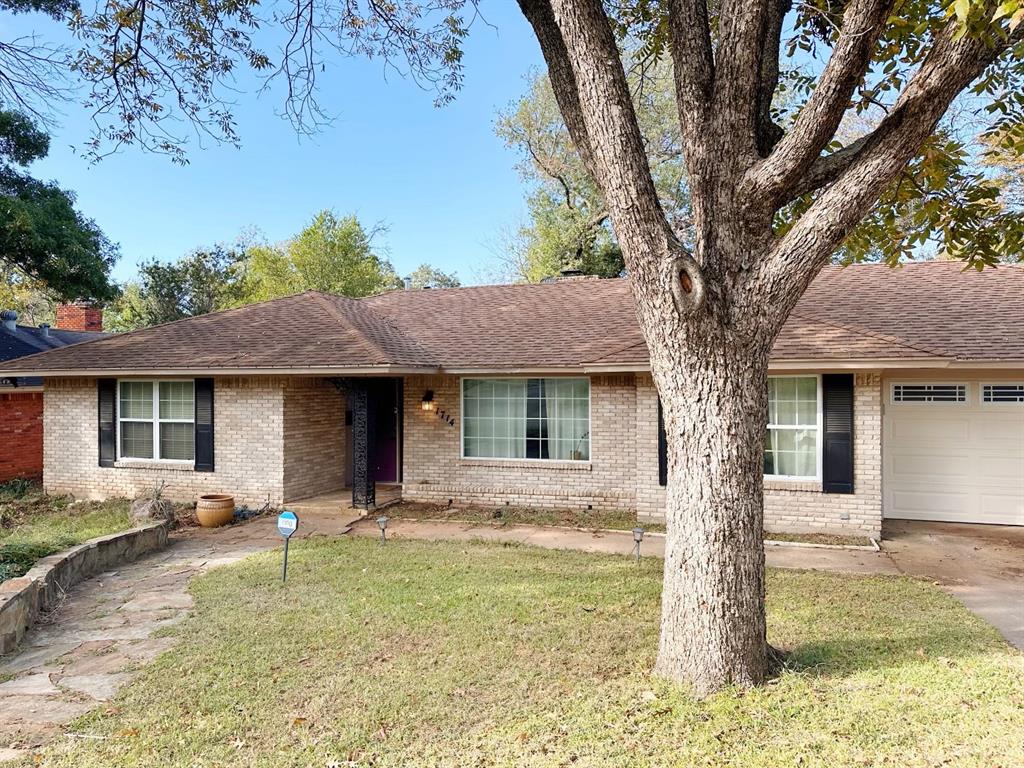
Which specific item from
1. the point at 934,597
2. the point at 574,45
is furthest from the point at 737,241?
the point at 934,597

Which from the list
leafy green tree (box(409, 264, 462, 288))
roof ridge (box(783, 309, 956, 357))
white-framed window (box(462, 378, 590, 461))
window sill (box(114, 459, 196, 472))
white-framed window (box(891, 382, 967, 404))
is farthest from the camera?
leafy green tree (box(409, 264, 462, 288))

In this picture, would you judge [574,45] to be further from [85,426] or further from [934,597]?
[85,426]

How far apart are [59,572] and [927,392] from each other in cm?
1120

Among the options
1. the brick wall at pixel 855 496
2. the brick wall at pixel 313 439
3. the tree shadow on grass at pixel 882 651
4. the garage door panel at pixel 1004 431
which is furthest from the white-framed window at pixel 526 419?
the tree shadow on grass at pixel 882 651

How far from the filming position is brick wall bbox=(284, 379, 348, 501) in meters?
10.6

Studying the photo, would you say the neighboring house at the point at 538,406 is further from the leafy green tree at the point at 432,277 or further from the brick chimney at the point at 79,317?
the leafy green tree at the point at 432,277

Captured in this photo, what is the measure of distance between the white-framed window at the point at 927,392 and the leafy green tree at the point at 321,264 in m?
26.0

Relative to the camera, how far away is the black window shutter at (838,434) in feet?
27.9

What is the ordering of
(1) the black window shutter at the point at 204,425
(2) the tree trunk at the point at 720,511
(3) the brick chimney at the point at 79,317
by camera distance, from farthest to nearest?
1. (3) the brick chimney at the point at 79,317
2. (1) the black window shutter at the point at 204,425
3. (2) the tree trunk at the point at 720,511

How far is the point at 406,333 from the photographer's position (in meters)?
12.5

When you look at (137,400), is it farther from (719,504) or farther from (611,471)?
(719,504)

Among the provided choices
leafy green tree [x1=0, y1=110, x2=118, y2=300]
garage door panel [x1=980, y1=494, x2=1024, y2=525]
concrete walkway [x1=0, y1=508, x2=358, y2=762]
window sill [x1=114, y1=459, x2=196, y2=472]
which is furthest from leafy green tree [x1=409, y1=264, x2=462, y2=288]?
concrete walkway [x1=0, y1=508, x2=358, y2=762]

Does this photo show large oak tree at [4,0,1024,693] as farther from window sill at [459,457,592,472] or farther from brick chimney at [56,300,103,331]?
brick chimney at [56,300,103,331]

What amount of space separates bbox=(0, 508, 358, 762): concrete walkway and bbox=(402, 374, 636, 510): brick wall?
3.51m
